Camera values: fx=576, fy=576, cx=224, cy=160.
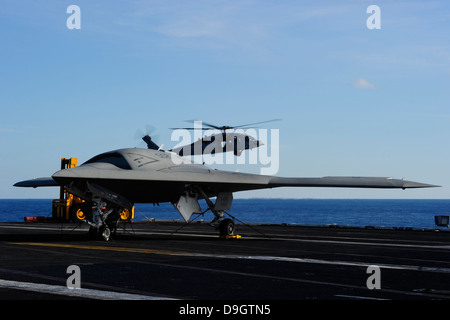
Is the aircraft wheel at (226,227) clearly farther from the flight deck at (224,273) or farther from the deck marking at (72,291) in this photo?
the deck marking at (72,291)

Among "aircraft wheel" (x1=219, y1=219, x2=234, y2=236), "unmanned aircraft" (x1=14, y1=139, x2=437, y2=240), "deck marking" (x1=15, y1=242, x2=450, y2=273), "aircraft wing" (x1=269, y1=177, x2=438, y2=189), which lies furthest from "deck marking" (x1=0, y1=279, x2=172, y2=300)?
"aircraft wheel" (x1=219, y1=219, x2=234, y2=236)

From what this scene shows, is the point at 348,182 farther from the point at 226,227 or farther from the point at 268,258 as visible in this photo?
the point at 268,258

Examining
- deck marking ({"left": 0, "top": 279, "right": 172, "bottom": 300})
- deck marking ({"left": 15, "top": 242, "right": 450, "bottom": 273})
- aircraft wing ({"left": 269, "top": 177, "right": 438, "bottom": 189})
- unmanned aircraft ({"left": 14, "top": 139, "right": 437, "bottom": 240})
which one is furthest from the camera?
aircraft wing ({"left": 269, "top": 177, "right": 438, "bottom": 189})

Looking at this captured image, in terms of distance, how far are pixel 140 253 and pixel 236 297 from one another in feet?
30.6

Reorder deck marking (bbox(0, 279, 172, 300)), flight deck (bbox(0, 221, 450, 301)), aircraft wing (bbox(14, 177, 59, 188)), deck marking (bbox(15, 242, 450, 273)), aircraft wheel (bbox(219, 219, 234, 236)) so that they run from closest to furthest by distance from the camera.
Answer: deck marking (bbox(0, 279, 172, 300)) → flight deck (bbox(0, 221, 450, 301)) → deck marking (bbox(15, 242, 450, 273)) → aircraft wheel (bbox(219, 219, 234, 236)) → aircraft wing (bbox(14, 177, 59, 188))

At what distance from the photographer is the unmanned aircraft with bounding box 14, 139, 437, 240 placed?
77.9 ft

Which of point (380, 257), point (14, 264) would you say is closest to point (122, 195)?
point (14, 264)

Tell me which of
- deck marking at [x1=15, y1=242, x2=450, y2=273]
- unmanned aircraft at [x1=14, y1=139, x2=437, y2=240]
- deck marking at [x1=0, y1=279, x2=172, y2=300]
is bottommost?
deck marking at [x1=15, y1=242, x2=450, y2=273]

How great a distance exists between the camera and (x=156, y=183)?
82.0 ft

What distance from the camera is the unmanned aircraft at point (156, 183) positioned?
23734 mm

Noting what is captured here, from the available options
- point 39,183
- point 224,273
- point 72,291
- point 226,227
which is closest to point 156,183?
point 226,227

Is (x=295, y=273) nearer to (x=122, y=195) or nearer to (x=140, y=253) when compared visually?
(x=140, y=253)

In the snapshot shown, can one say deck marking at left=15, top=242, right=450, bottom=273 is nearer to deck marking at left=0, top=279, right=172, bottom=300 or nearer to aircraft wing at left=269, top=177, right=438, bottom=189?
deck marking at left=0, top=279, right=172, bottom=300

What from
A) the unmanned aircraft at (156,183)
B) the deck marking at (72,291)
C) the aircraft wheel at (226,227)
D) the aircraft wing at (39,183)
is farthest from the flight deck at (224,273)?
the aircraft wing at (39,183)
